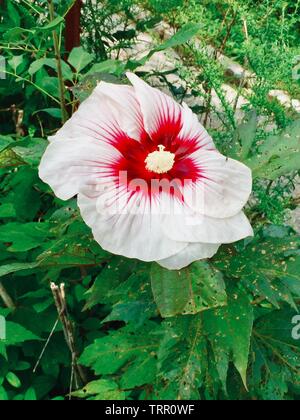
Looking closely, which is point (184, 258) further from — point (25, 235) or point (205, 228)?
point (25, 235)

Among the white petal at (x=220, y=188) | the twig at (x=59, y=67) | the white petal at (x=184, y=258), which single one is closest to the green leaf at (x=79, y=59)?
the twig at (x=59, y=67)

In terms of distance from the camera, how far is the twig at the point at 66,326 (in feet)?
3.06

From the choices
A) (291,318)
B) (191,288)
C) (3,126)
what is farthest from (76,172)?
(3,126)

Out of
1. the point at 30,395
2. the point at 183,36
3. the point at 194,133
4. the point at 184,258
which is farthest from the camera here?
the point at 30,395

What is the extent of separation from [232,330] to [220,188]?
0.67 feet

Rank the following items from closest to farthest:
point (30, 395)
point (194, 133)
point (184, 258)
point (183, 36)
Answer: point (184, 258)
point (194, 133)
point (183, 36)
point (30, 395)

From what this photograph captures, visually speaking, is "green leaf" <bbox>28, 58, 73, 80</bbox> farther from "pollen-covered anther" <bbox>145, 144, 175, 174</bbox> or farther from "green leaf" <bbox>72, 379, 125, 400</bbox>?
"green leaf" <bbox>72, 379, 125, 400</bbox>

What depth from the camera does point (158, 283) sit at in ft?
2.39

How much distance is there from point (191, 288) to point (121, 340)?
0.38m

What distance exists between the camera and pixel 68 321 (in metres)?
0.99

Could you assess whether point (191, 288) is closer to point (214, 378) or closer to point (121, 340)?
point (214, 378)

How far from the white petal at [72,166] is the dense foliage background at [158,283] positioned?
0.11m

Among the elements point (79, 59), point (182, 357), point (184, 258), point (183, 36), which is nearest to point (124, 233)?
point (184, 258)

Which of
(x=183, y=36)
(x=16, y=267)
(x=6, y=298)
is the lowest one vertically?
(x=6, y=298)
